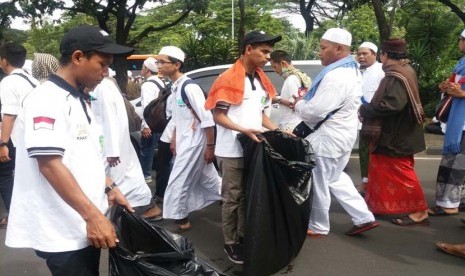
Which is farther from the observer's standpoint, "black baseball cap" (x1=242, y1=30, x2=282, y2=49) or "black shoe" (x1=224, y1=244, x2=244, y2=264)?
"black shoe" (x1=224, y1=244, x2=244, y2=264)

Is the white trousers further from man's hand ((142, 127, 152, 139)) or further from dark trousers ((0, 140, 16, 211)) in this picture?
dark trousers ((0, 140, 16, 211))

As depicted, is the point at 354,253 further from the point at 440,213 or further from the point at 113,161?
the point at 113,161

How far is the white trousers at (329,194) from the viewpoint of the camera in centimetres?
401

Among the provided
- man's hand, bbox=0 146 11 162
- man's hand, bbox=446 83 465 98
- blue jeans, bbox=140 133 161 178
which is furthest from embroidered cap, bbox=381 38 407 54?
man's hand, bbox=0 146 11 162

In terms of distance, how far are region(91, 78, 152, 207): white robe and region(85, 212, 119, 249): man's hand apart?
6.29 ft

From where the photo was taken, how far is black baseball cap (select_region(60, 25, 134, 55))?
1905 millimetres

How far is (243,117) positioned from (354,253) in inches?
56.2

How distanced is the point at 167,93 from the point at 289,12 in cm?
3227

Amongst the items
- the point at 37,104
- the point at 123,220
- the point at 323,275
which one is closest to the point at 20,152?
the point at 37,104

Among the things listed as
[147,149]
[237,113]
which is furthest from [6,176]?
[237,113]

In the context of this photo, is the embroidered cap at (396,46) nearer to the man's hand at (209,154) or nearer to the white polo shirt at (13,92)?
the man's hand at (209,154)

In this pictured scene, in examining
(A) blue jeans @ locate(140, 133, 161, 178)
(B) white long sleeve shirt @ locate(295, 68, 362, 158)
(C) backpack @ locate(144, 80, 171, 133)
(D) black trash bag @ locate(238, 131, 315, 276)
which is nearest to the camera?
(D) black trash bag @ locate(238, 131, 315, 276)

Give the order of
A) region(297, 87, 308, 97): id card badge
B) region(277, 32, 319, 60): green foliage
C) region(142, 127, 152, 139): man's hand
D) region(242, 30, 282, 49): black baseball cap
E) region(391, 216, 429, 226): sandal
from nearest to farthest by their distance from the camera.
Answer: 1. region(242, 30, 282, 49): black baseball cap
2. region(391, 216, 429, 226): sandal
3. region(297, 87, 308, 97): id card badge
4. region(142, 127, 152, 139): man's hand
5. region(277, 32, 319, 60): green foliage

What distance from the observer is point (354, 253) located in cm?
390
